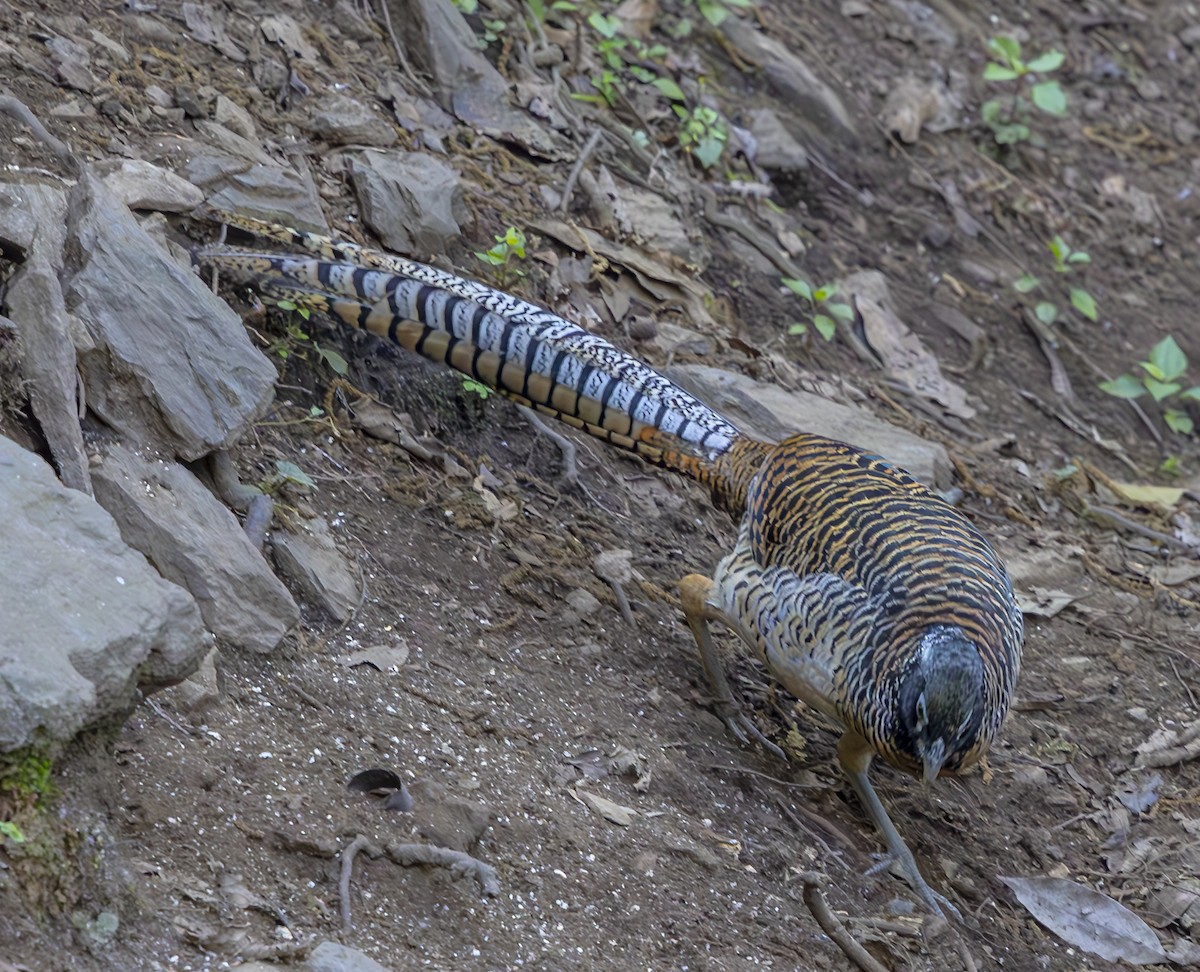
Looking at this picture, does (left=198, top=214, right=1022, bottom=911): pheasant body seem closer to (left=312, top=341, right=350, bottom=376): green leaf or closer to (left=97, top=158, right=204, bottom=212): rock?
(left=97, top=158, right=204, bottom=212): rock

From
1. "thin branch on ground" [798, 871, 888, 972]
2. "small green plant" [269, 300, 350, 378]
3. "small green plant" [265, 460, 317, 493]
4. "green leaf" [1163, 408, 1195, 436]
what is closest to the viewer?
"thin branch on ground" [798, 871, 888, 972]

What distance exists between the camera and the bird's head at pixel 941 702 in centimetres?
408

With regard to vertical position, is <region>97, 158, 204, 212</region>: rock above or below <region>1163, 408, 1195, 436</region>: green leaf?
above

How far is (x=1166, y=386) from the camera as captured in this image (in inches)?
312

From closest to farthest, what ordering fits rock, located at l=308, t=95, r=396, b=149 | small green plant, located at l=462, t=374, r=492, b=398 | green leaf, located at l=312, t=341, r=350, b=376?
→ green leaf, located at l=312, t=341, r=350, b=376
small green plant, located at l=462, t=374, r=492, b=398
rock, located at l=308, t=95, r=396, b=149

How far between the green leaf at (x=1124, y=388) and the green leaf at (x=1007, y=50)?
8.70 ft

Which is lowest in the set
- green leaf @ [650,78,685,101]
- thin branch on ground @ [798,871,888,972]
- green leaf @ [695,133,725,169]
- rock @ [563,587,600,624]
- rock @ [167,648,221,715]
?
rock @ [563,587,600,624]

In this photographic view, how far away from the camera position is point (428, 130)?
6.72m

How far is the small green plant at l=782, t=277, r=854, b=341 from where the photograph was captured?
290 inches

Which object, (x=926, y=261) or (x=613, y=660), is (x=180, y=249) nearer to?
(x=613, y=660)

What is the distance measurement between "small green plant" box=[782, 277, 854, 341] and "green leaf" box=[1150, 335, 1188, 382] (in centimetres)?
193

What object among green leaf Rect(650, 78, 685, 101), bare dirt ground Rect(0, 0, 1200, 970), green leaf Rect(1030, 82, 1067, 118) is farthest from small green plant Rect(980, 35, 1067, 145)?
green leaf Rect(650, 78, 685, 101)

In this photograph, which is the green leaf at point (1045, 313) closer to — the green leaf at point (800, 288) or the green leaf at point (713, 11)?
the green leaf at point (800, 288)

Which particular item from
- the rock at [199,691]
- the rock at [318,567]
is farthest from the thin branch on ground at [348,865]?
the rock at [318,567]
